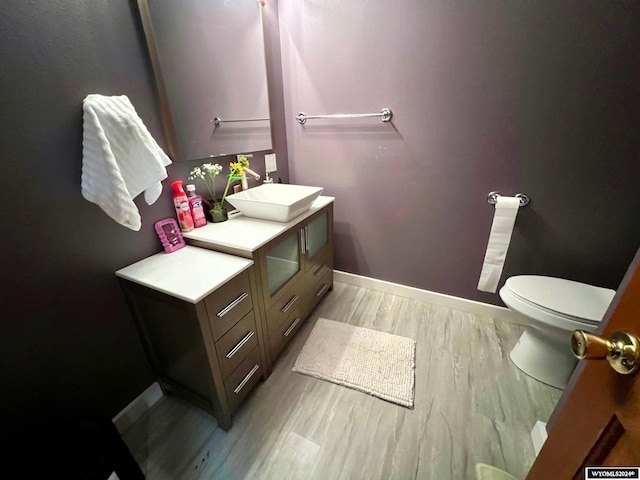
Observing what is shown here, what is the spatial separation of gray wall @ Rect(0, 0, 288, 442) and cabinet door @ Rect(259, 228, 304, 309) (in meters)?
0.57

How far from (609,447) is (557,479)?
0.20 m

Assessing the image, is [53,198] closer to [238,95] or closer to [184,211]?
[184,211]

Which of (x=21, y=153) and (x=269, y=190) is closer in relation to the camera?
(x=21, y=153)

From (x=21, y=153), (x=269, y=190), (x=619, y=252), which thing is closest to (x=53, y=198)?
(x=21, y=153)

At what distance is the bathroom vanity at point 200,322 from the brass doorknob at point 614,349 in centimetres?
98

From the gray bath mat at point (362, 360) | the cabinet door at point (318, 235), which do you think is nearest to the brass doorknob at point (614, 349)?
the gray bath mat at point (362, 360)

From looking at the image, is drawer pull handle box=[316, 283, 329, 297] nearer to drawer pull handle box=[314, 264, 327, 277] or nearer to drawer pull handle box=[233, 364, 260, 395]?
drawer pull handle box=[314, 264, 327, 277]

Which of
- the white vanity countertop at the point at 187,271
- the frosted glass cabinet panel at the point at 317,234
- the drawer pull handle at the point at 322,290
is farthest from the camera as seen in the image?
the drawer pull handle at the point at 322,290

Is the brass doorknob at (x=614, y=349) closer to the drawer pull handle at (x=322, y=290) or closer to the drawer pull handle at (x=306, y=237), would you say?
the drawer pull handle at (x=306, y=237)

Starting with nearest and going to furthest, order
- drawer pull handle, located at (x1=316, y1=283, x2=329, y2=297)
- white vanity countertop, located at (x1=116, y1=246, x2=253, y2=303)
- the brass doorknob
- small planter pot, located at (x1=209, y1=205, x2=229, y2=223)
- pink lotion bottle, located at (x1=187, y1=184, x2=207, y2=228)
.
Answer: the brass doorknob → white vanity countertop, located at (x1=116, y1=246, x2=253, y2=303) → pink lotion bottle, located at (x1=187, y1=184, x2=207, y2=228) → small planter pot, located at (x1=209, y1=205, x2=229, y2=223) → drawer pull handle, located at (x1=316, y1=283, x2=329, y2=297)

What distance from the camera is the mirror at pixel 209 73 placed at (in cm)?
119

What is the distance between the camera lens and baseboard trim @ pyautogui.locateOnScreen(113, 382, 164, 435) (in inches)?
47.2

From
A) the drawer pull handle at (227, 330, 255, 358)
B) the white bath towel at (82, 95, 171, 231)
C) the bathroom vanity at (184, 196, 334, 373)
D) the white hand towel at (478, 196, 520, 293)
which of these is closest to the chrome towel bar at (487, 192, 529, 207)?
the white hand towel at (478, 196, 520, 293)

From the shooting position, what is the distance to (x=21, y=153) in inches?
32.6
